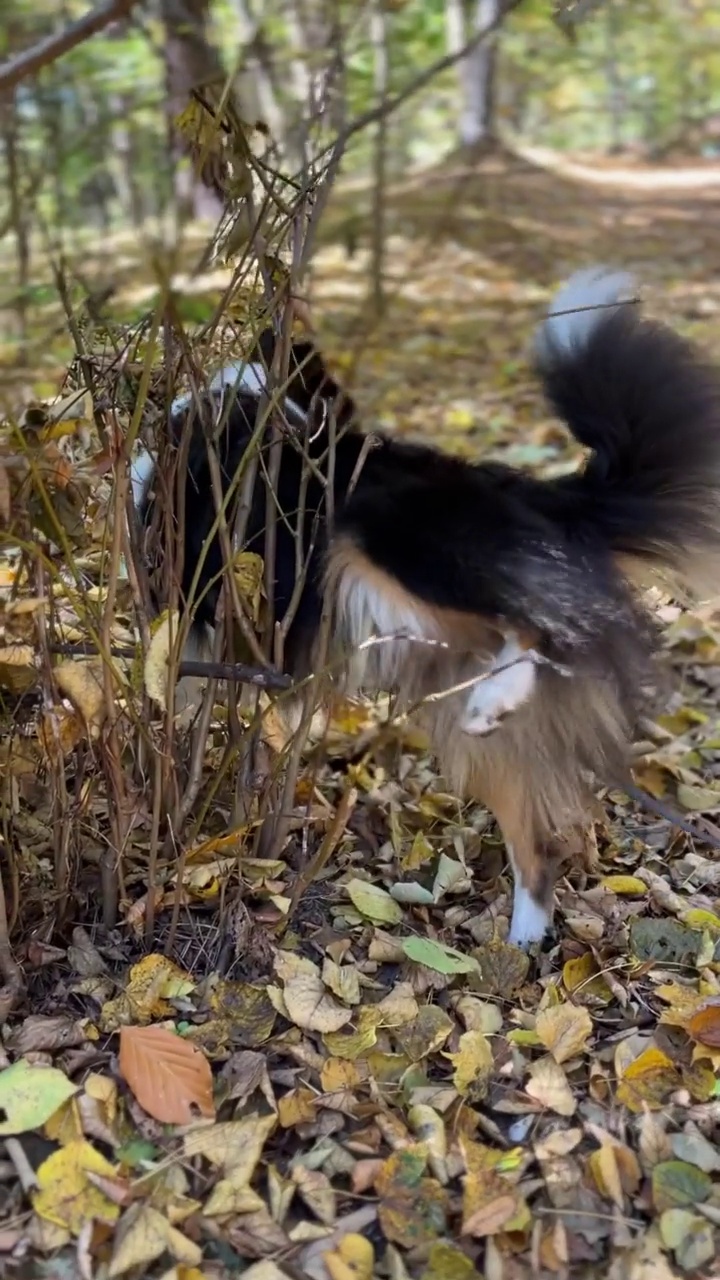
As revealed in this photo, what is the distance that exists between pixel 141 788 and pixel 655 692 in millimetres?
1246

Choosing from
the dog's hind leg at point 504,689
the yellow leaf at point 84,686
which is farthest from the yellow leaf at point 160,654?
the dog's hind leg at point 504,689

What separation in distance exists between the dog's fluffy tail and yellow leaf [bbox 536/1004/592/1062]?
1.01 meters

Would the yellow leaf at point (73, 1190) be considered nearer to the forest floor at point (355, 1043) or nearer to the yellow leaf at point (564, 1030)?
the forest floor at point (355, 1043)

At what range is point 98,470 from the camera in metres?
2.02

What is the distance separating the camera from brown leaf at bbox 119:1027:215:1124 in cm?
201

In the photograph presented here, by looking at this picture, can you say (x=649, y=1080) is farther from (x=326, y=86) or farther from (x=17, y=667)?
(x=326, y=86)

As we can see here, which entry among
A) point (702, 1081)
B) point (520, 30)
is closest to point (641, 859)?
point (702, 1081)

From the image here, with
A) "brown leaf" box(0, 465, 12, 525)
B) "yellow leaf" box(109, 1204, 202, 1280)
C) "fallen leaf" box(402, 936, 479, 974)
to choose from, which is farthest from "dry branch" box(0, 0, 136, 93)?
"yellow leaf" box(109, 1204, 202, 1280)

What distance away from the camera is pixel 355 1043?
223 centimetres

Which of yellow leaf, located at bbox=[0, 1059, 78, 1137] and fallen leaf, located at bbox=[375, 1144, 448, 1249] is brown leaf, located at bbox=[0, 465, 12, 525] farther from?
fallen leaf, located at bbox=[375, 1144, 448, 1249]

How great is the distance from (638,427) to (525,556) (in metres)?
0.48

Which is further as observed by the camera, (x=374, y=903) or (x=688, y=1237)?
(x=374, y=903)

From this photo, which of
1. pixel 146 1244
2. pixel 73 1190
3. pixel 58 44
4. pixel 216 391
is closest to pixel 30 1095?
pixel 73 1190

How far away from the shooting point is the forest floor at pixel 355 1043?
6.07 feet
